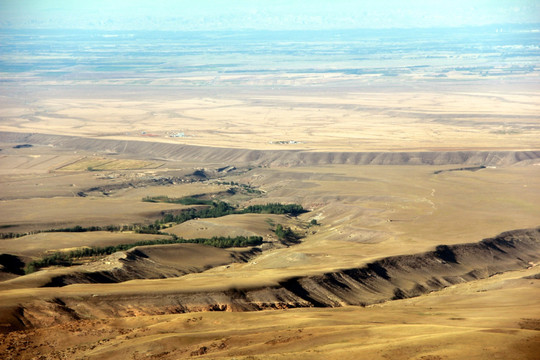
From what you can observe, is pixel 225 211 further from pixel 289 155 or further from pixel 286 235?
pixel 289 155

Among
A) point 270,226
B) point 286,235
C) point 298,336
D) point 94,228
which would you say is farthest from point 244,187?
point 298,336

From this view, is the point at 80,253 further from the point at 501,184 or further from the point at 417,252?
the point at 501,184

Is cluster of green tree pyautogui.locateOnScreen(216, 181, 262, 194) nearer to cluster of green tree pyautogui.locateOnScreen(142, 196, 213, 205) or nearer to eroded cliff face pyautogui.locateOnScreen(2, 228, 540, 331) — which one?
cluster of green tree pyautogui.locateOnScreen(142, 196, 213, 205)

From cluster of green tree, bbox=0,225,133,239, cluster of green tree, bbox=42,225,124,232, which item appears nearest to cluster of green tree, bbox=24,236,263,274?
cluster of green tree, bbox=0,225,133,239

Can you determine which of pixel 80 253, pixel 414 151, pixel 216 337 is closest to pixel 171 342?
pixel 216 337

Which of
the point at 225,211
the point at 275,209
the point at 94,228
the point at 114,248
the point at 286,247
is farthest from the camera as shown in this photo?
the point at 225,211

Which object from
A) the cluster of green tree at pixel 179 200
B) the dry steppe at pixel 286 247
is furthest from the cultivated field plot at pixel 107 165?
the cluster of green tree at pixel 179 200
